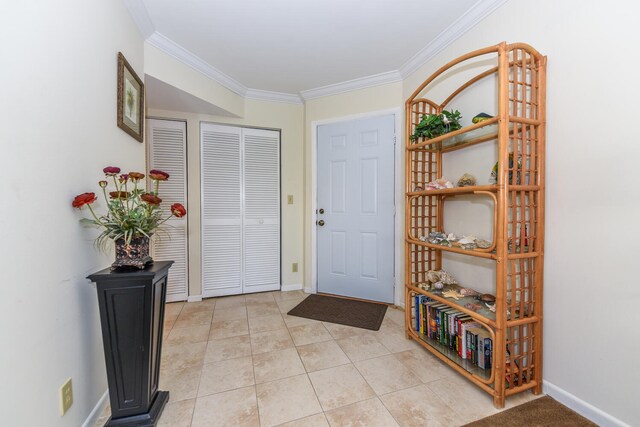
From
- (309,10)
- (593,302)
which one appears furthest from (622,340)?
(309,10)

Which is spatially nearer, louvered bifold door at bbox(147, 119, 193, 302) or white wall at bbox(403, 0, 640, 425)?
white wall at bbox(403, 0, 640, 425)

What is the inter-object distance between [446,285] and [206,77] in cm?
287

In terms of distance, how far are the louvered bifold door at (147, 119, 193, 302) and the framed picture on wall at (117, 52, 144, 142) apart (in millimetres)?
957

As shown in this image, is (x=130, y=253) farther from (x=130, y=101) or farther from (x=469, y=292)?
(x=469, y=292)

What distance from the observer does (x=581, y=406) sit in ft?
4.33

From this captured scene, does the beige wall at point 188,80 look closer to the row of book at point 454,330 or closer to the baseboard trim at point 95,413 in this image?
the baseboard trim at point 95,413

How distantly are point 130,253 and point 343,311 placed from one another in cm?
201

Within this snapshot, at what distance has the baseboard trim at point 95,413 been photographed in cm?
126

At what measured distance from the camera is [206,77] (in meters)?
2.62

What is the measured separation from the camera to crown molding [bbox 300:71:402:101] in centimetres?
271

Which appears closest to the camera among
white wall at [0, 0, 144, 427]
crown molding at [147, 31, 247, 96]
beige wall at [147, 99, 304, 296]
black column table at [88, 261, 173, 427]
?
white wall at [0, 0, 144, 427]

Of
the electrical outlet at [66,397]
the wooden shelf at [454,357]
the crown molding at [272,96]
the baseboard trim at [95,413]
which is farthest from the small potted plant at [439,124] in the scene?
the baseboard trim at [95,413]

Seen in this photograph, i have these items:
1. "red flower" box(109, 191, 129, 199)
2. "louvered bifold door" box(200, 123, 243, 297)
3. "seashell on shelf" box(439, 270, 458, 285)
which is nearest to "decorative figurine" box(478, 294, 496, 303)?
"seashell on shelf" box(439, 270, 458, 285)

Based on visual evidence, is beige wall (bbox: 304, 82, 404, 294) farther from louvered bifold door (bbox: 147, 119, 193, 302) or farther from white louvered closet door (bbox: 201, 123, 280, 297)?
louvered bifold door (bbox: 147, 119, 193, 302)
